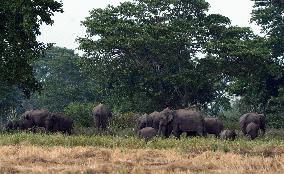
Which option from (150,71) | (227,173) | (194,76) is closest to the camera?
(227,173)

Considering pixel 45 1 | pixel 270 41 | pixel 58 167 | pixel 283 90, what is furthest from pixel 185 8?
pixel 58 167

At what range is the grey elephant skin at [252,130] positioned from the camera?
28.6 m

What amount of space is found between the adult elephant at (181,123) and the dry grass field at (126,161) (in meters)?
10.3

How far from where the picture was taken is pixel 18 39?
1103 inches

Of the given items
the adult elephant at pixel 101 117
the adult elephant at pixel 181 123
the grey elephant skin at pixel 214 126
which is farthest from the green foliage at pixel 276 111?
the adult elephant at pixel 101 117

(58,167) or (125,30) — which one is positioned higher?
(125,30)

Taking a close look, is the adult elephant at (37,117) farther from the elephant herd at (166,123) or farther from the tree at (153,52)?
the tree at (153,52)

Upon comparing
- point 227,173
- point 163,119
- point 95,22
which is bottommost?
point 227,173

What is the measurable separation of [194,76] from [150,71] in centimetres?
466

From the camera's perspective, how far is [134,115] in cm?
3722

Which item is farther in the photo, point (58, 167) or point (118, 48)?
point (118, 48)

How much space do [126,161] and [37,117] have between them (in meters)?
17.9

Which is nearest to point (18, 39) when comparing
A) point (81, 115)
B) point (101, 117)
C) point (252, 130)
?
point (101, 117)

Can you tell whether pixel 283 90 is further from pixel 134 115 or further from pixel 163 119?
pixel 163 119
